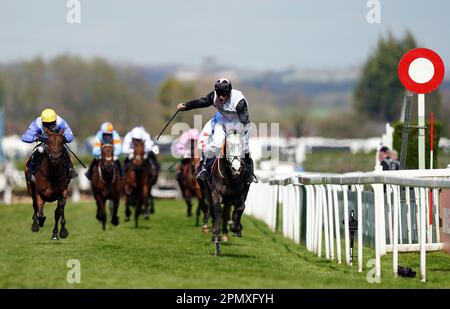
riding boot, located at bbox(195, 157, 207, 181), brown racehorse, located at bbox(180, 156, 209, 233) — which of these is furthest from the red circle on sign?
brown racehorse, located at bbox(180, 156, 209, 233)

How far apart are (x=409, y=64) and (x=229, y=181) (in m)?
2.89

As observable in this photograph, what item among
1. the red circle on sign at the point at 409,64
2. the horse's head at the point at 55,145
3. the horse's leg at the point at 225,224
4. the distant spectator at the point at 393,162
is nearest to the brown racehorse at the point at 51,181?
the horse's head at the point at 55,145

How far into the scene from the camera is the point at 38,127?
15.0 metres

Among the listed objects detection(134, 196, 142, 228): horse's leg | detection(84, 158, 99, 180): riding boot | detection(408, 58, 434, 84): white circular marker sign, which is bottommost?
detection(134, 196, 142, 228): horse's leg

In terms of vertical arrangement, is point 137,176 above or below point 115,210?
above

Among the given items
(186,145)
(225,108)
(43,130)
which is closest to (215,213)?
(225,108)

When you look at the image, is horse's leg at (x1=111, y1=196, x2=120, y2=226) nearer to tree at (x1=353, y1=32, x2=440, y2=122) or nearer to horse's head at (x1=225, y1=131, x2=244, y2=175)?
horse's head at (x1=225, y1=131, x2=244, y2=175)

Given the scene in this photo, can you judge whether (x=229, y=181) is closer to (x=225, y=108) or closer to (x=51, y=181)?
(x=225, y=108)

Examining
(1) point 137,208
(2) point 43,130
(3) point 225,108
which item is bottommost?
(1) point 137,208

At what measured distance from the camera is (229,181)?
13312 millimetres

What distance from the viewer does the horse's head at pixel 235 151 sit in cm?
1288

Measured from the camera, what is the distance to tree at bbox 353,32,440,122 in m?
67.3
